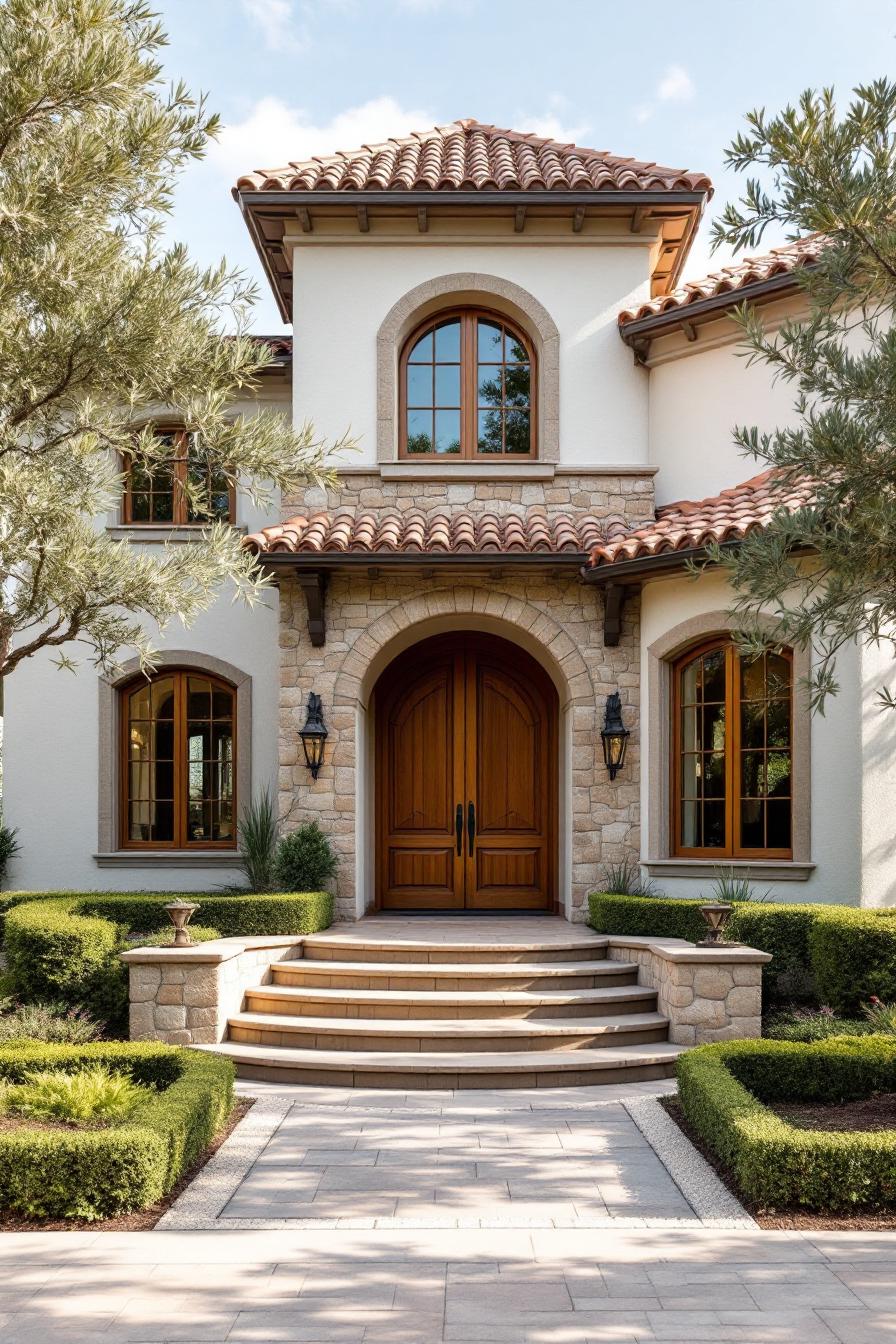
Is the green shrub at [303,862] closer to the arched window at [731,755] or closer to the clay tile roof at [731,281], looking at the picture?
the arched window at [731,755]

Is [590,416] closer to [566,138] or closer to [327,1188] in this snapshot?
[566,138]

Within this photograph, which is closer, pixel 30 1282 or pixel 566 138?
A: pixel 30 1282

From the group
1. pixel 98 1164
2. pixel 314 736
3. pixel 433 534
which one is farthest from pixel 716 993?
pixel 433 534

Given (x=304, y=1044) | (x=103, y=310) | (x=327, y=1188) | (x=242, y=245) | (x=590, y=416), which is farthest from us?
(x=242, y=245)

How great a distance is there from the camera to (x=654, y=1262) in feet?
17.5

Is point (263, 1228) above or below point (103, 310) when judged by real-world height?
below

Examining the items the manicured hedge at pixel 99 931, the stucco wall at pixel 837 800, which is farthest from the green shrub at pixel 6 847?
the stucco wall at pixel 837 800

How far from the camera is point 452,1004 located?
9.67m

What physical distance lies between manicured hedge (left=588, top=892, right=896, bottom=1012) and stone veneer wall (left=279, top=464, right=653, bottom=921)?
982mm

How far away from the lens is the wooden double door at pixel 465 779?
13.7m

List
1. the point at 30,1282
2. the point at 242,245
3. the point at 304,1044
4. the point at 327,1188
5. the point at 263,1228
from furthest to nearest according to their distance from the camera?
the point at 242,245 → the point at 304,1044 → the point at 327,1188 → the point at 263,1228 → the point at 30,1282

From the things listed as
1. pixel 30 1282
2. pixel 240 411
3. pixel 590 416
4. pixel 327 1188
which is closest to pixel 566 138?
pixel 590 416

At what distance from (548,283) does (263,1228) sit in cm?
1008

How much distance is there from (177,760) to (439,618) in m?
3.50
